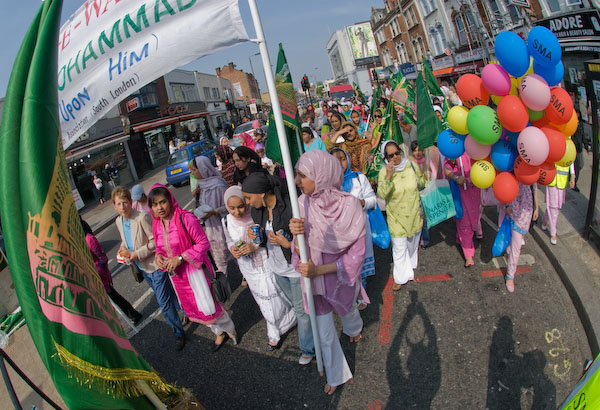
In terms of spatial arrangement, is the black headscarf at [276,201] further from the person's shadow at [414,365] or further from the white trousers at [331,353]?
the person's shadow at [414,365]

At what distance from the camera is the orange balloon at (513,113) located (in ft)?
10.5

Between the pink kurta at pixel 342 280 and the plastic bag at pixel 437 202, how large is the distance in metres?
2.11

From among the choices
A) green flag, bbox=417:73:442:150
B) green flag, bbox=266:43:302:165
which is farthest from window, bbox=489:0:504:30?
green flag, bbox=266:43:302:165

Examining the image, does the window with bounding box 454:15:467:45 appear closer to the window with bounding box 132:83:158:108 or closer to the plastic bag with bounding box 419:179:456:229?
the window with bounding box 132:83:158:108

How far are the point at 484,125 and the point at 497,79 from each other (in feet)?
1.40

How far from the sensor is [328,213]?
2818 millimetres

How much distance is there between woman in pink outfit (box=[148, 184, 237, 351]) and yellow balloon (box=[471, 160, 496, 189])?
279 cm

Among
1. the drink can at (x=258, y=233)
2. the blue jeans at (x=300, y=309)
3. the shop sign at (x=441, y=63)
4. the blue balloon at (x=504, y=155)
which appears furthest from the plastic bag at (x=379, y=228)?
the shop sign at (x=441, y=63)

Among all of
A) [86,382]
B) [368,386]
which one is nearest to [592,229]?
[368,386]

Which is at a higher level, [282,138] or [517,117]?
[282,138]

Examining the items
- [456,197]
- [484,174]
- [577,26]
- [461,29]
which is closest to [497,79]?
[484,174]

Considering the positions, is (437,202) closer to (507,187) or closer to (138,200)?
(507,187)

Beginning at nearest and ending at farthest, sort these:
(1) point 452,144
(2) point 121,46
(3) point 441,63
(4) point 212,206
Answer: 1. (2) point 121,46
2. (1) point 452,144
3. (4) point 212,206
4. (3) point 441,63

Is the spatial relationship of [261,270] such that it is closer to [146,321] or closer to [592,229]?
[146,321]
